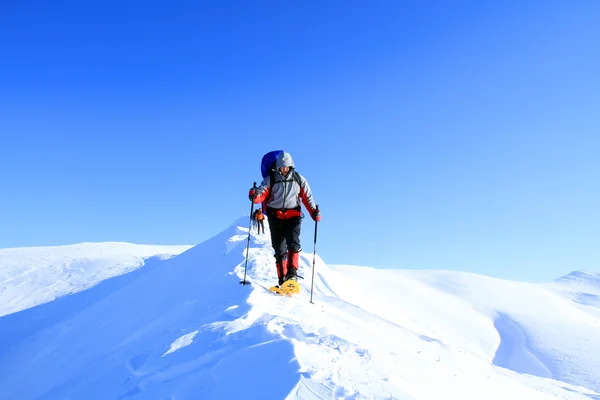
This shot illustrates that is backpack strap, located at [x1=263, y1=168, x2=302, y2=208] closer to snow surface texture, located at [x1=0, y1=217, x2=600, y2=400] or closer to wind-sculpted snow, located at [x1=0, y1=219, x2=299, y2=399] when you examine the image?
snow surface texture, located at [x1=0, y1=217, x2=600, y2=400]

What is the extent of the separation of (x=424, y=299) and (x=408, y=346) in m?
16.7

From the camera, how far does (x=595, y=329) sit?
21.4 m

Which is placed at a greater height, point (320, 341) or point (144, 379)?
point (320, 341)

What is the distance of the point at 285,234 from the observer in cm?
→ 761

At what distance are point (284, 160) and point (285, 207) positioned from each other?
82 centimetres

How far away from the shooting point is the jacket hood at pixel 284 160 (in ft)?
24.1

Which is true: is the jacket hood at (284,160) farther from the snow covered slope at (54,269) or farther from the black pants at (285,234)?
the snow covered slope at (54,269)

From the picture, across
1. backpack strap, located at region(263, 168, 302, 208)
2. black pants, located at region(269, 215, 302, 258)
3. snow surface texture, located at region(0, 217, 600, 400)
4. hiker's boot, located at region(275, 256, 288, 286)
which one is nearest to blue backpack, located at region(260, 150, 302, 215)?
backpack strap, located at region(263, 168, 302, 208)

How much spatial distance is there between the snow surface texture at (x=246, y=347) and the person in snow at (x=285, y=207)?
68 centimetres

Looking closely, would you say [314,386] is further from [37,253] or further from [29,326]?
[37,253]

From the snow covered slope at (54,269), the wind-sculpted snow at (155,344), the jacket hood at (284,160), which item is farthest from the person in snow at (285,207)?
the snow covered slope at (54,269)

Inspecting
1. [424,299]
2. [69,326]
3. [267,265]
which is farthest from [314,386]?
[424,299]

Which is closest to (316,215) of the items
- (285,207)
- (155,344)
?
(285,207)

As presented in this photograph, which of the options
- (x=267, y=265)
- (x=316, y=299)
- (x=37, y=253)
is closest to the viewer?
(x=316, y=299)
